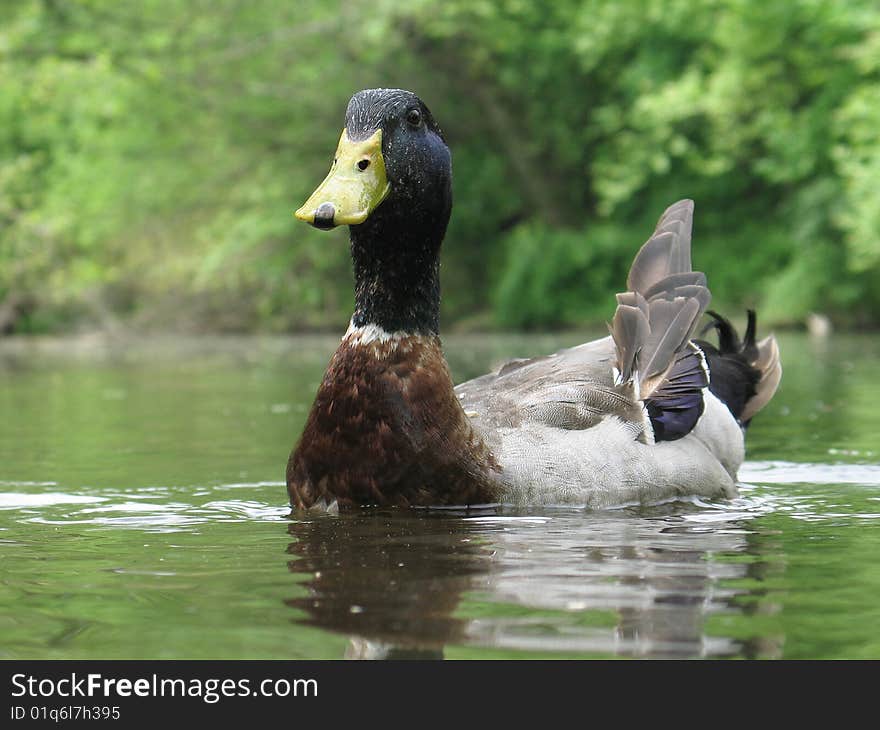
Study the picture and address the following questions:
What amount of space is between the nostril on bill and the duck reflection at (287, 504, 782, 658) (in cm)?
107

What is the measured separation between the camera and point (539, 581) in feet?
14.6

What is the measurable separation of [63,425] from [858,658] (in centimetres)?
840

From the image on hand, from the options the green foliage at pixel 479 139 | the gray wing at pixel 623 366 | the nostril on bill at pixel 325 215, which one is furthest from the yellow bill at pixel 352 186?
the green foliage at pixel 479 139

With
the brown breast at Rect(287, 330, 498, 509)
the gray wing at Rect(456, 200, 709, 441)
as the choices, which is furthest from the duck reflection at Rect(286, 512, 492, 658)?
the gray wing at Rect(456, 200, 709, 441)

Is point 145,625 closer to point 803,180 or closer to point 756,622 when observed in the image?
point 756,622

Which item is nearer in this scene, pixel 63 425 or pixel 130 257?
pixel 63 425

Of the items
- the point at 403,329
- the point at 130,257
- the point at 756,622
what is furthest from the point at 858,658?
the point at 130,257

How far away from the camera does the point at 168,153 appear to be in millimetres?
32312

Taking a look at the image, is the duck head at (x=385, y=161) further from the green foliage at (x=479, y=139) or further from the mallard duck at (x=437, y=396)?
the green foliage at (x=479, y=139)

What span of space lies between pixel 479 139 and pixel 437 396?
92.7 ft

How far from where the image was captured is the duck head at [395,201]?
5859 millimetres

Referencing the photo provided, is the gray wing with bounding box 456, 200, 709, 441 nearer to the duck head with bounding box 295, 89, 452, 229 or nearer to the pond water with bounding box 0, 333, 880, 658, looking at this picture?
the pond water with bounding box 0, 333, 880, 658

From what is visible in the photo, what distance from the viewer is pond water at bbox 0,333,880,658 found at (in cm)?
369

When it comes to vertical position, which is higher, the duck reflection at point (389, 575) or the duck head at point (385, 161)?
the duck head at point (385, 161)
